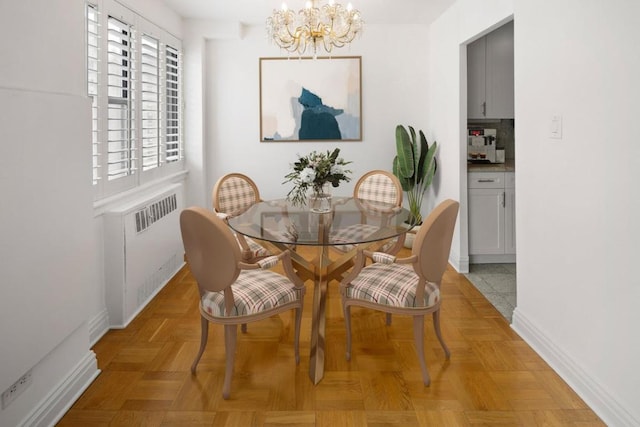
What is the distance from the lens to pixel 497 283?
4.46m

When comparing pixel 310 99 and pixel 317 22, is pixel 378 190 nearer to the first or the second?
pixel 317 22

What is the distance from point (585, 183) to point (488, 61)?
2.92 m

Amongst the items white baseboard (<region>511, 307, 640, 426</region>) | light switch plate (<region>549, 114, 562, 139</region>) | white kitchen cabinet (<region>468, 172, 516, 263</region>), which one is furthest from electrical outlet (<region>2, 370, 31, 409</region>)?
white kitchen cabinet (<region>468, 172, 516, 263</region>)

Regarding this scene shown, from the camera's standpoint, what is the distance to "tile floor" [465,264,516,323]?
12.9ft

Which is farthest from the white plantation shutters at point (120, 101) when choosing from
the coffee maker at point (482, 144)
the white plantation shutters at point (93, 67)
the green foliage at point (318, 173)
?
the coffee maker at point (482, 144)

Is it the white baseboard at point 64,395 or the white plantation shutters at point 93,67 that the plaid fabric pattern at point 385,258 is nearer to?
the white baseboard at point 64,395

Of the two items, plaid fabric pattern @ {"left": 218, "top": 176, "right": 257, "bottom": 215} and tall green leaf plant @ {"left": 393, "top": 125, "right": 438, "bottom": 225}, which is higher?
tall green leaf plant @ {"left": 393, "top": 125, "right": 438, "bottom": 225}

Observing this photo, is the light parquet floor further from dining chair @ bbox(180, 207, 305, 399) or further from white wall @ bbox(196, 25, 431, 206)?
white wall @ bbox(196, 25, 431, 206)

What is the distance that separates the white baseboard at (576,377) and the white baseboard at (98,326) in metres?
2.72

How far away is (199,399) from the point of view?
2.52m

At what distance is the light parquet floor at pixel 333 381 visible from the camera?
2359 millimetres

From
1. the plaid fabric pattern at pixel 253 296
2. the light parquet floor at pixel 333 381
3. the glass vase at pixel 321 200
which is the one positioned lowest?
the light parquet floor at pixel 333 381

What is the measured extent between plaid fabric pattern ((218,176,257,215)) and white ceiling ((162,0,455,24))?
1.77 meters

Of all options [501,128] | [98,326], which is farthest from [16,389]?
[501,128]
